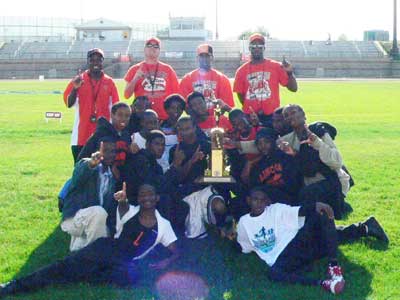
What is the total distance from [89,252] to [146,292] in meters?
0.63

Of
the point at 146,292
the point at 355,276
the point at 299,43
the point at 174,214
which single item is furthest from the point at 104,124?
the point at 299,43

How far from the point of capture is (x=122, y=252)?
5516 millimetres

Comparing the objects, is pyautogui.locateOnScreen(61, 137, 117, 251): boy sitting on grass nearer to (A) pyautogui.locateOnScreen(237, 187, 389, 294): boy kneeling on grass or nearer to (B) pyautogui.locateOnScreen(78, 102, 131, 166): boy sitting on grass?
(B) pyautogui.locateOnScreen(78, 102, 131, 166): boy sitting on grass

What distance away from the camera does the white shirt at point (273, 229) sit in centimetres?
562

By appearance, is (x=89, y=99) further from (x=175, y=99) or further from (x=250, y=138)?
(x=250, y=138)

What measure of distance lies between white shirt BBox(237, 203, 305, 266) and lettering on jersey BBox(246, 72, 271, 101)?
2.47m

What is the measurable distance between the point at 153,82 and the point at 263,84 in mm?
1437

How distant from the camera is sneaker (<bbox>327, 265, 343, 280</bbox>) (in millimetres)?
5177

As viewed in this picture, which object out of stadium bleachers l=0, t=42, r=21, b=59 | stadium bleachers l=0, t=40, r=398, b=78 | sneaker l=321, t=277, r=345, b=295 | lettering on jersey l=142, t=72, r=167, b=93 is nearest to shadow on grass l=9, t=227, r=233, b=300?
sneaker l=321, t=277, r=345, b=295

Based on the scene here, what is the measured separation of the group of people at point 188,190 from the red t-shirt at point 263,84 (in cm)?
20

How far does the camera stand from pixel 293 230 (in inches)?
222

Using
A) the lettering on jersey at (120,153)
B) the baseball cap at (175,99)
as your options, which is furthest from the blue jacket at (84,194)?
the baseball cap at (175,99)

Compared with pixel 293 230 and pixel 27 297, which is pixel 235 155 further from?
pixel 27 297

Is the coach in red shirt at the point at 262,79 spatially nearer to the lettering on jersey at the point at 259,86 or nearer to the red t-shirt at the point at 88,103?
the lettering on jersey at the point at 259,86
